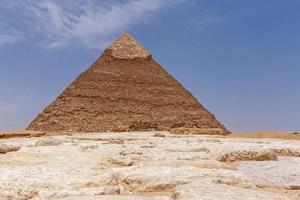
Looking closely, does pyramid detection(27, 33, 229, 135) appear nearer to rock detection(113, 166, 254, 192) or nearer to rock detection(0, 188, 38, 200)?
rock detection(113, 166, 254, 192)

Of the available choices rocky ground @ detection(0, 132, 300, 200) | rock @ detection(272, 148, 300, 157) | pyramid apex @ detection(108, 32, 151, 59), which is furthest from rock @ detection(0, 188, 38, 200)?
pyramid apex @ detection(108, 32, 151, 59)

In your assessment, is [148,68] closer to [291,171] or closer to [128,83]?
[128,83]

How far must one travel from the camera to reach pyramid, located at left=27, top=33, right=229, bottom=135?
228ft

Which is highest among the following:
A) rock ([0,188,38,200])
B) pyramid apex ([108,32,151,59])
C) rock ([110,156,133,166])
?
pyramid apex ([108,32,151,59])

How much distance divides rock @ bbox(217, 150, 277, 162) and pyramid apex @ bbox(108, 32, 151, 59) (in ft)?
247

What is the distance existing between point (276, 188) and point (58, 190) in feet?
4.15

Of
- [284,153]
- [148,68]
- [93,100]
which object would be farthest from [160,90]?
[284,153]

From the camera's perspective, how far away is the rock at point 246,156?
4.21 m

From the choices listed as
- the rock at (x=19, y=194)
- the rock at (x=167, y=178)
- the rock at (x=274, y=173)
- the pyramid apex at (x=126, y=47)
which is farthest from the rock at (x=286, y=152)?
the pyramid apex at (x=126, y=47)

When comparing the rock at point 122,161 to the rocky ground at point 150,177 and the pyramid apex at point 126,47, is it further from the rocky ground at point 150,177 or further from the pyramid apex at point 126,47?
the pyramid apex at point 126,47

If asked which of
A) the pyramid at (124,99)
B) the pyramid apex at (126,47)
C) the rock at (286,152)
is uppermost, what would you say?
the pyramid apex at (126,47)

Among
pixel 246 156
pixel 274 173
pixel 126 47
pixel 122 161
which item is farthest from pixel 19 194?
pixel 126 47

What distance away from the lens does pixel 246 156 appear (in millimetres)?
4266

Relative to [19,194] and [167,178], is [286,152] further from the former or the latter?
[19,194]
